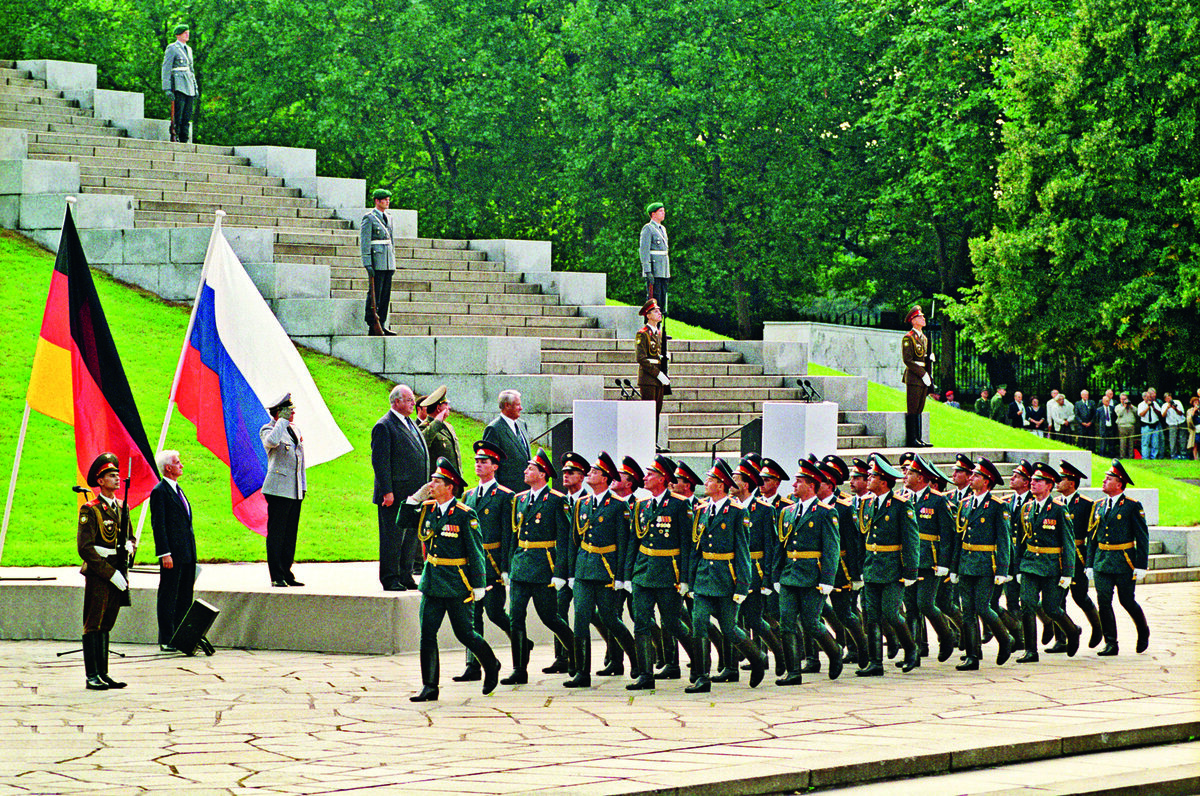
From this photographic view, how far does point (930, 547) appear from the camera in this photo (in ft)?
44.3

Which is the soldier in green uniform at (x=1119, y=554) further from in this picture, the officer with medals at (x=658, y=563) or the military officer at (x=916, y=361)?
the military officer at (x=916, y=361)

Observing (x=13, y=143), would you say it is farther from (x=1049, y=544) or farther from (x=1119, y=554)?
(x=1119, y=554)

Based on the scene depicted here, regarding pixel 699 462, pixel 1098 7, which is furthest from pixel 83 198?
pixel 1098 7

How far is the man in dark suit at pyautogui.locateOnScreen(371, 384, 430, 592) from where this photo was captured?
13688mm

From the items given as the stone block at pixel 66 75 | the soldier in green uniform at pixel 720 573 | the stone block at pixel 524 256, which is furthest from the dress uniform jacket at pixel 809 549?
the stone block at pixel 66 75

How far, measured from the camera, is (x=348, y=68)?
138ft

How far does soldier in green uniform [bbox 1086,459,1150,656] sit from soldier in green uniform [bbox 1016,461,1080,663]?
57cm

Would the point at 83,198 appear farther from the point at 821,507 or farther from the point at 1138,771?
the point at 1138,771

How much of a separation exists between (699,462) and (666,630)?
7.99 metres

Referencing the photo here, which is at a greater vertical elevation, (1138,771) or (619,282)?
(619,282)

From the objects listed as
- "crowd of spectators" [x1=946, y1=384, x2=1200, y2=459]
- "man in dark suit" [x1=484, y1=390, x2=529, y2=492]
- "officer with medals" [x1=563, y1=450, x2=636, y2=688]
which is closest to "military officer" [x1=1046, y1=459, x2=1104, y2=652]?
"officer with medals" [x1=563, y1=450, x2=636, y2=688]

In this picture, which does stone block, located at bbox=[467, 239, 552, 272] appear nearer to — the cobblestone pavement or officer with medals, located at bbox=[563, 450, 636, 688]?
the cobblestone pavement

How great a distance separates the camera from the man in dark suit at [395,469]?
1369 cm

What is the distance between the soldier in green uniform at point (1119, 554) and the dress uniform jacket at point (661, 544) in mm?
4613
